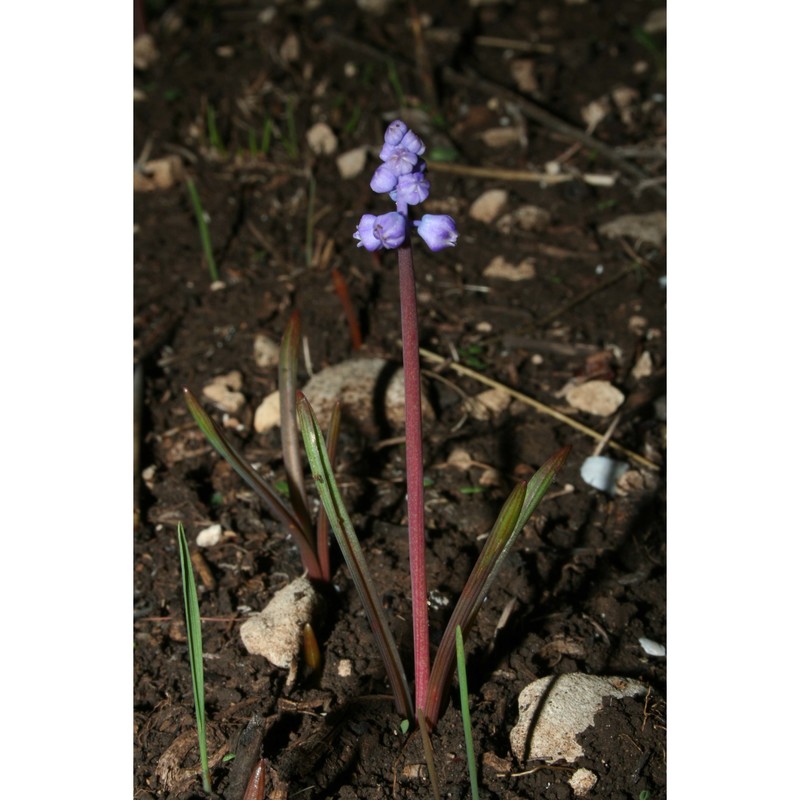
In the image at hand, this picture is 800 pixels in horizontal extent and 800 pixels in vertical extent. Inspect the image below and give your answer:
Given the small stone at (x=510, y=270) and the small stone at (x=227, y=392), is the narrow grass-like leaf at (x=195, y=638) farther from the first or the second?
the small stone at (x=510, y=270)

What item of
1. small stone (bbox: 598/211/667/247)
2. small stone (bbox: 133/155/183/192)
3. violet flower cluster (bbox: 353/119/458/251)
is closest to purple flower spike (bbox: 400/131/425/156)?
violet flower cluster (bbox: 353/119/458/251)

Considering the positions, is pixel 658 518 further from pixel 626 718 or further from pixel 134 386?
pixel 134 386

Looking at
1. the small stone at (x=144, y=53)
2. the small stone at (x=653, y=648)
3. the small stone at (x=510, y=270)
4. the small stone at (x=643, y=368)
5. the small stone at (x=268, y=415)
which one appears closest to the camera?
the small stone at (x=653, y=648)

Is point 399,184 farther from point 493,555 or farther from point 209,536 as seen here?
point 209,536

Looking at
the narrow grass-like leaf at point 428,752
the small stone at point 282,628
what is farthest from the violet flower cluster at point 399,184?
the small stone at point 282,628

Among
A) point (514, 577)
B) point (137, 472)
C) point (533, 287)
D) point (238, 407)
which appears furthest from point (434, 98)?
point (514, 577)

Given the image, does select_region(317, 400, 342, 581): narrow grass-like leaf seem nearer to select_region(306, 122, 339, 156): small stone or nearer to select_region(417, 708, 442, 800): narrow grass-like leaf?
select_region(417, 708, 442, 800): narrow grass-like leaf
